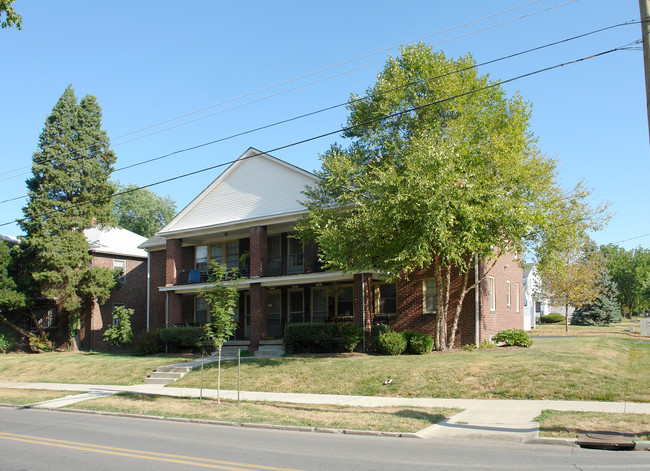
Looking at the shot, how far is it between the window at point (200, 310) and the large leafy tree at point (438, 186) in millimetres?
11050

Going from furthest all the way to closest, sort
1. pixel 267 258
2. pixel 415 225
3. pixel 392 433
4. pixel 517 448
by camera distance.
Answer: pixel 267 258
pixel 415 225
pixel 392 433
pixel 517 448

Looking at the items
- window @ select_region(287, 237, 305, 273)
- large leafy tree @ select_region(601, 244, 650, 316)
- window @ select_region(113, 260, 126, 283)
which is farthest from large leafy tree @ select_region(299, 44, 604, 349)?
large leafy tree @ select_region(601, 244, 650, 316)

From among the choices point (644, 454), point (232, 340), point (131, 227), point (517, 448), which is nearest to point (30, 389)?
point (232, 340)

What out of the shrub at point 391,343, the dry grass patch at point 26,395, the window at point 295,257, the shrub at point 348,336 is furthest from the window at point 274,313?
the dry grass patch at point 26,395

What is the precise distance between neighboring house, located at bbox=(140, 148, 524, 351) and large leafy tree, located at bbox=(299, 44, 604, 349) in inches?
71.6

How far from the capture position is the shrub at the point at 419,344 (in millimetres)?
21094

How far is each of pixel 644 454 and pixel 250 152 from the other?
875 inches

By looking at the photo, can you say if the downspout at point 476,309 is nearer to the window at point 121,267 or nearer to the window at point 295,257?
the window at point 295,257

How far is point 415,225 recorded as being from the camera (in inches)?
697

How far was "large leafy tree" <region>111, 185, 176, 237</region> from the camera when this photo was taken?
68.2m

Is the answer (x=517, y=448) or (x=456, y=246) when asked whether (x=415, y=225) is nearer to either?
(x=456, y=246)

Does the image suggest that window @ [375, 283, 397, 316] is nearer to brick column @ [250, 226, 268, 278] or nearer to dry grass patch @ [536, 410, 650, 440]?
brick column @ [250, 226, 268, 278]

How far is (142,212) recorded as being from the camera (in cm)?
6862

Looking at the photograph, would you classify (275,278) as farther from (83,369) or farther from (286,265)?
(83,369)
